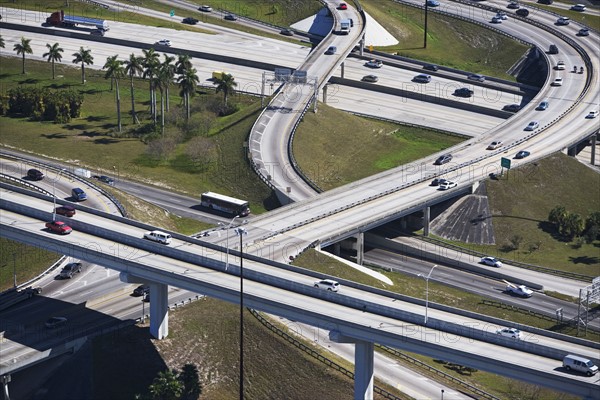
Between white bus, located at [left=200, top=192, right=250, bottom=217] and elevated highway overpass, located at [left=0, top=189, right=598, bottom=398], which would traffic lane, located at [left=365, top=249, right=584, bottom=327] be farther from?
elevated highway overpass, located at [left=0, top=189, right=598, bottom=398]

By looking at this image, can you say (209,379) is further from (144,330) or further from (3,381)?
(3,381)

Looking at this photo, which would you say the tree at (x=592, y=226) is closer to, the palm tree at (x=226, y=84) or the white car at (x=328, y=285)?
the white car at (x=328, y=285)

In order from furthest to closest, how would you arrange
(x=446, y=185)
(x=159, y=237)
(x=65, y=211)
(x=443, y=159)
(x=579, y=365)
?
(x=443, y=159), (x=446, y=185), (x=65, y=211), (x=159, y=237), (x=579, y=365)

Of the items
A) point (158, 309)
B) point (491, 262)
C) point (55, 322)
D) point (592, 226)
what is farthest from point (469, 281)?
point (55, 322)

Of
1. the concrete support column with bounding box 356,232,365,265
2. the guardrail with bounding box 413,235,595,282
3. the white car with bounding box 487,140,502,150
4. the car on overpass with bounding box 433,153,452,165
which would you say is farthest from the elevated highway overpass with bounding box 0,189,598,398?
the white car with bounding box 487,140,502,150

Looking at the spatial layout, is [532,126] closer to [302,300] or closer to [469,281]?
[469,281]

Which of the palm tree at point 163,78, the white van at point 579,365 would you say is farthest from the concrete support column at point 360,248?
the white van at point 579,365

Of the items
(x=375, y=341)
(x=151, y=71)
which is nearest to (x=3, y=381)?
(x=375, y=341)
